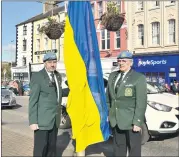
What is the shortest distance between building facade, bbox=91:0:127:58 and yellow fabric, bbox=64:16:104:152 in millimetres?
25833

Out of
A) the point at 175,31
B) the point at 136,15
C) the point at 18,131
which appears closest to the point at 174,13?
the point at 175,31

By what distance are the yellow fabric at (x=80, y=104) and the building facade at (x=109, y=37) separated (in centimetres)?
2583

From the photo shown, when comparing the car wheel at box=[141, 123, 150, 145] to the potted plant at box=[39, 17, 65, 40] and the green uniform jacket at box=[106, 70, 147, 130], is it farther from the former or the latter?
the potted plant at box=[39, 17, 65, 40]

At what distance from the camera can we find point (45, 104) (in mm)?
4758

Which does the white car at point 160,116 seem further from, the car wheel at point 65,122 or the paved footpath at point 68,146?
the car wheel at point 65,122

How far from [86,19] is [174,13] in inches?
929

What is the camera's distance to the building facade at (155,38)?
27406 millimetres

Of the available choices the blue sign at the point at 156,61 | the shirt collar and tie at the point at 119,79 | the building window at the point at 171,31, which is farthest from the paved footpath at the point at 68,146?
the building window at the point at 171,31

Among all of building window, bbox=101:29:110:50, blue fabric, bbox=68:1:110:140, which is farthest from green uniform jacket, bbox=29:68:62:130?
building window, bbox=101:29:110:50

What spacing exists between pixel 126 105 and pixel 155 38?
25.1m

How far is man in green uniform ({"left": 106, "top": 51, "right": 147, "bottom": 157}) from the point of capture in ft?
15.0

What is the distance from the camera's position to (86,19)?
5305 millimetres

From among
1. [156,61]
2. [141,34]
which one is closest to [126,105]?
[156,61]

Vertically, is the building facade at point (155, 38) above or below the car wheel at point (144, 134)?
above
